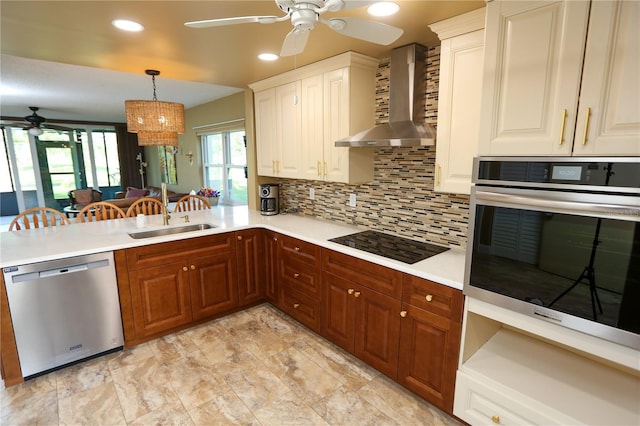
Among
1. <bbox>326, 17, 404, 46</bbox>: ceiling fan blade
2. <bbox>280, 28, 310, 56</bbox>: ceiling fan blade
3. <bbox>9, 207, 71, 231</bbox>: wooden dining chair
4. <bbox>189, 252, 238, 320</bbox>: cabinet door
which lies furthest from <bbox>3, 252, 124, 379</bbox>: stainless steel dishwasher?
<bbox>326, 17, 404, 46</bbox>: ceiling fan blade

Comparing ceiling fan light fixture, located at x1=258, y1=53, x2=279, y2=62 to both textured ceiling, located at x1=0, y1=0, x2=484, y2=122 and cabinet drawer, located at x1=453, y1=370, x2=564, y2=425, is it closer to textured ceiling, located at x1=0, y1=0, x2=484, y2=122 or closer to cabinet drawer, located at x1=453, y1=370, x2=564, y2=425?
textured ceiling, located at x1=0, y1=0, x2=484, y2=122

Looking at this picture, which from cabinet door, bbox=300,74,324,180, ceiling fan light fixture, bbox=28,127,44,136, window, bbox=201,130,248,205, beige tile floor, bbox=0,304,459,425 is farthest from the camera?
ceiling fan light fixture, bbox=28,127,44,136

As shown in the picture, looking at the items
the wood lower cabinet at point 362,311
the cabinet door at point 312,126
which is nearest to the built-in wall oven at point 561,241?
the wood lower cabinet at point 362,311

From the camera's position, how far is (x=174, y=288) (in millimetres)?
2709

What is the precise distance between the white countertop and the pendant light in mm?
828

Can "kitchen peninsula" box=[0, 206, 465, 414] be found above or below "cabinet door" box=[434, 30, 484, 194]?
below

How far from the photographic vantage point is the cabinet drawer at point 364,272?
201cm

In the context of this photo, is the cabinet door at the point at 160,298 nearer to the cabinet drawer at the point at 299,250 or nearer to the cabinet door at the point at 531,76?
the cabinet drawer at the point at 299,250

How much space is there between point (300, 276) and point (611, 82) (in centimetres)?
224

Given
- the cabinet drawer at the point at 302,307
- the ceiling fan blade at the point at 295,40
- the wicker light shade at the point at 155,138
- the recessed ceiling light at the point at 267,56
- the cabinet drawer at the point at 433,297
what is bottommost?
the cabinet drawer at the point at 302,307

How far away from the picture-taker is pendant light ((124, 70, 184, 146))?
2.81 metres

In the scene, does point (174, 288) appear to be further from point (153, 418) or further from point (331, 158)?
point (331, 158)

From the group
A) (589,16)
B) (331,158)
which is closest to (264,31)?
(331,158)

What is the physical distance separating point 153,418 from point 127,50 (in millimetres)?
2460
